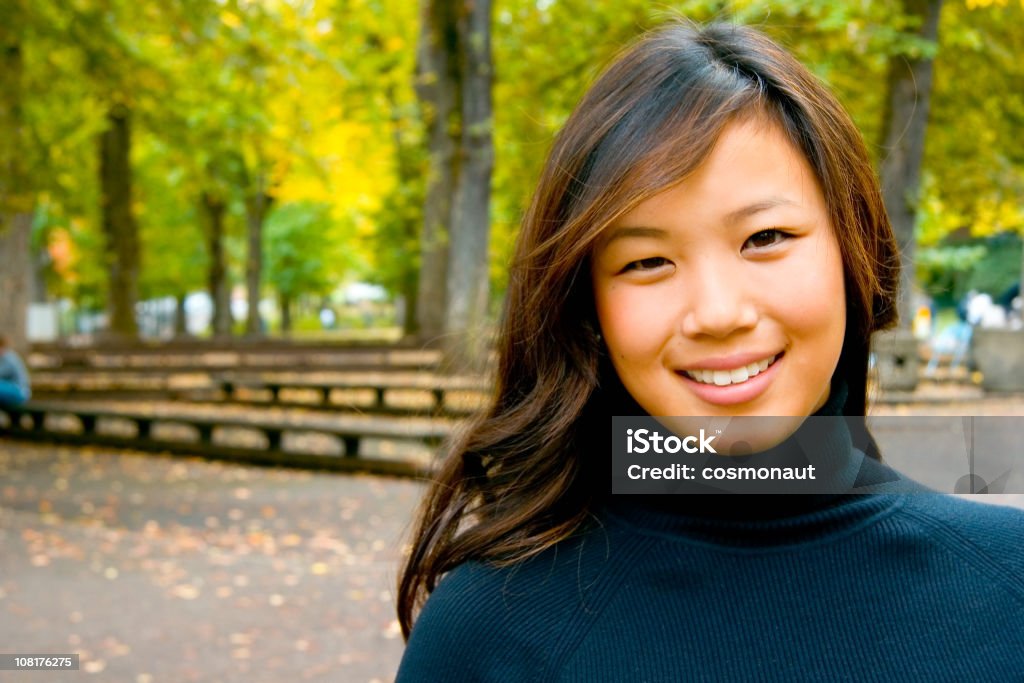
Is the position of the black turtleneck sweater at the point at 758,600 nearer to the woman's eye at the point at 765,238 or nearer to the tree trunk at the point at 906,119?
the woman's eye at the point at 765,238

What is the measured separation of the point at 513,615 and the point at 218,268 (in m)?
30.3

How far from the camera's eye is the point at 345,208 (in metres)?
27.2

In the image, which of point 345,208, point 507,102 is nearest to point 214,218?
point 345,208

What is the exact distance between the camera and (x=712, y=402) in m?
1.24

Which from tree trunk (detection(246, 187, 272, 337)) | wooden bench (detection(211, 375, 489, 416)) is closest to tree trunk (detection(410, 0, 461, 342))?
wooden bench (detection(211, 375, 489, 416))

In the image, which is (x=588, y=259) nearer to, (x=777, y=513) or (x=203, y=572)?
(x=777, y=513)

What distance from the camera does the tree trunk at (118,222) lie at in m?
21.2

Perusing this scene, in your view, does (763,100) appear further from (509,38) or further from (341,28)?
(341,28)

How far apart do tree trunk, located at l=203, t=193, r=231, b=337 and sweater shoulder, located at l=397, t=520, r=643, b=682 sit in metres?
29.3

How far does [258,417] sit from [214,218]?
1660 centimetres

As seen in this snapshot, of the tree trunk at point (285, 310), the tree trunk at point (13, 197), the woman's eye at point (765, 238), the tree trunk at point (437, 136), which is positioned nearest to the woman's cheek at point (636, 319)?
the woman's eye at point (765, 238)

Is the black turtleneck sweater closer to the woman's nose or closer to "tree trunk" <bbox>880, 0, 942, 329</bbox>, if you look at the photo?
the woman's nose

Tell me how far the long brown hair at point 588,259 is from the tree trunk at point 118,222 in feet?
67.9

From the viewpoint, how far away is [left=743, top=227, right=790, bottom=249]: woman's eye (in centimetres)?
122
